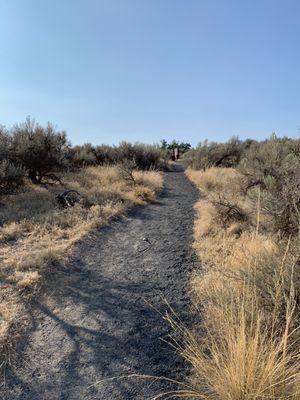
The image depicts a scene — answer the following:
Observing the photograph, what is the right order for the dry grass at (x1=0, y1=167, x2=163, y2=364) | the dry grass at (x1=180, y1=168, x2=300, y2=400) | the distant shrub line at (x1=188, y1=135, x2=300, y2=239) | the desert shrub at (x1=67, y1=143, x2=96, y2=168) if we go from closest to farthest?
the dry grass at (x1=180, y1=168, x2=300, y2=400) → the dry grass at (x1=0, y1=167, x2=163, y2=364) → the distant shrub line at (x1=188, y1=135, x2=300, y2=239) → the desert shrub at (x1=67, y1=143, x2=96, y2=168)

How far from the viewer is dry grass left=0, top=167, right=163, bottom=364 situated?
4.71 m

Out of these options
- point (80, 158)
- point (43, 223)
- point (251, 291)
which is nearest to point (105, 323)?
point (251, 291)

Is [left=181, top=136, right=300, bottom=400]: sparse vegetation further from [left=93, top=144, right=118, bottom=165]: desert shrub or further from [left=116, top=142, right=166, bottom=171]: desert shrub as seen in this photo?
[left=93, top=144, right=118, bottom=165]: desert shrub

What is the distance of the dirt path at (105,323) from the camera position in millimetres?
3080

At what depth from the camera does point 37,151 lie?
479 inches

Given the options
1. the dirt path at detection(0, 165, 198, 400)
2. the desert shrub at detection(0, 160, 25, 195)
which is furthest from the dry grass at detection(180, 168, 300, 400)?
the desert shrub at detection(0, 160, 25, 195)

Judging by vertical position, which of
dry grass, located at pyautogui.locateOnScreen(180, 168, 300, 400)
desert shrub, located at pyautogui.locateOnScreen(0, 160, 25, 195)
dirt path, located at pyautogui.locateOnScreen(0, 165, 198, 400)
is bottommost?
dirt path, located at pyautogui.locateOnScreen(0, 165, 198, 400)

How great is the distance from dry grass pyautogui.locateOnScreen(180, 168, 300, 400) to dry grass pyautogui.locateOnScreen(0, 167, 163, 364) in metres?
2.05

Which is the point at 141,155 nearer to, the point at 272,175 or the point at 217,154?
the point at 217,154

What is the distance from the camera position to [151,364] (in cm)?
324

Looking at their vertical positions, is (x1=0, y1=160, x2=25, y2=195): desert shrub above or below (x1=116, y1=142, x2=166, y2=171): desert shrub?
below

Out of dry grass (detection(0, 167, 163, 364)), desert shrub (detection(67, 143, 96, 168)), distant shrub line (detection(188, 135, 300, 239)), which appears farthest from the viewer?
desert shrub (detection(67, 143, 96, 168))

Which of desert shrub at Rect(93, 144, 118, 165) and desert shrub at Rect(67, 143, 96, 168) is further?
desert shrub at Rect(93, 144, 118, 165)

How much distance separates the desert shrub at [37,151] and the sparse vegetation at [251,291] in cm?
567
